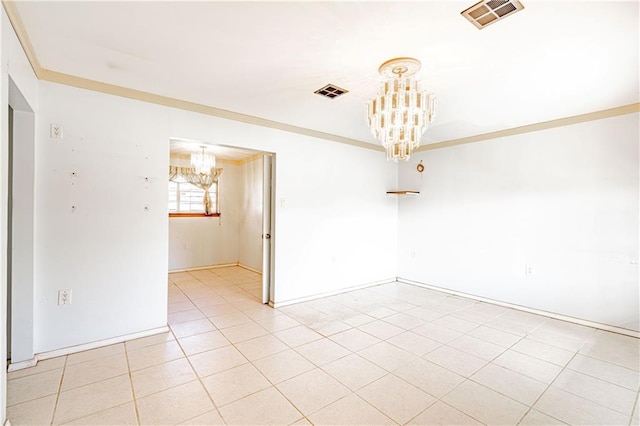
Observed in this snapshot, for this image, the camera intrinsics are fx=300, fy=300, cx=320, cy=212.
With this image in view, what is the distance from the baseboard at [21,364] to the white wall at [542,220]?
193 inches

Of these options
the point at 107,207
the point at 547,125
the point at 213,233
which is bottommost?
the point at 213,233

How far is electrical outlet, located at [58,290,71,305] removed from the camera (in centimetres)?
263

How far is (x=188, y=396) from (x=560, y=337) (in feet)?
11.8

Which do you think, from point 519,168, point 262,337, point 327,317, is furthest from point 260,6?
point 519,168

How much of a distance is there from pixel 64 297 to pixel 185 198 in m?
3.93

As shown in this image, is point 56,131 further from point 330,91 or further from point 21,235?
point 330,91

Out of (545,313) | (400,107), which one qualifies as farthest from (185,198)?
(545,313)

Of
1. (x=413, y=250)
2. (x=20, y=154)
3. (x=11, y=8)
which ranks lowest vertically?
(x=413, y=250)

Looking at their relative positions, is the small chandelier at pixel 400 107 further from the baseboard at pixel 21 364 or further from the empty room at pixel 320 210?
the baseboard at pixel 21 364

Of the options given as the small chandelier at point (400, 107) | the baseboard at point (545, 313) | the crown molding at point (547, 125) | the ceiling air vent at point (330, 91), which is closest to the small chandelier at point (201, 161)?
the ceiling air vent at point (330, 91)

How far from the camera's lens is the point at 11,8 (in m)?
1.75

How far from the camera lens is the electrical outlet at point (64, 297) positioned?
263 cm

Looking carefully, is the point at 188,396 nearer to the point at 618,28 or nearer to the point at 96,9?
the point at 96,9

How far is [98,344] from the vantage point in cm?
279
